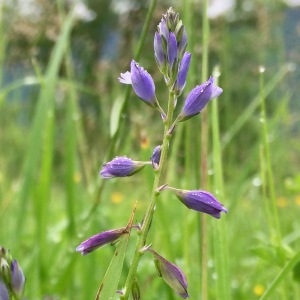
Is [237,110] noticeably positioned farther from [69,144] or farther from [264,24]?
[69,144]

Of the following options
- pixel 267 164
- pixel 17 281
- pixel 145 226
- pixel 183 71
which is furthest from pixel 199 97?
pixel 267 164

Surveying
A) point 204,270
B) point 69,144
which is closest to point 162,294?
point 69,144

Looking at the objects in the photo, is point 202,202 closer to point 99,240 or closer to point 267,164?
point 99,240

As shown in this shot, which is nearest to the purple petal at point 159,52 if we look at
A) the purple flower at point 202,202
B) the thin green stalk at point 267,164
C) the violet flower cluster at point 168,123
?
the violet flower cluster at point 168,123

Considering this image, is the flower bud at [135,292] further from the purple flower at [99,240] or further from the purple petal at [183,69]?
the purple petal at [183,69]

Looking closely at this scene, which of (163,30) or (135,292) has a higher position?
(163,30)
